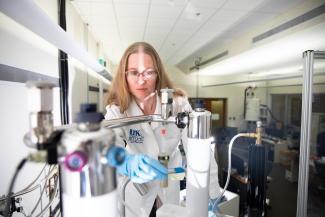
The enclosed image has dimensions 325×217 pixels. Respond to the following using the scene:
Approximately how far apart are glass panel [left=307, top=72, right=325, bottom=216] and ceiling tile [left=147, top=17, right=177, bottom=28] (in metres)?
1.99

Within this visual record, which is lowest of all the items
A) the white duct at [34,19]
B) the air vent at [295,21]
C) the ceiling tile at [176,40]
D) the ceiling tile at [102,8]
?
the white duct at [34,19]

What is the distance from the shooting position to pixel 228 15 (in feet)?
8.31

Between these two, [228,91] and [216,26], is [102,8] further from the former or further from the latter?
[228,91]

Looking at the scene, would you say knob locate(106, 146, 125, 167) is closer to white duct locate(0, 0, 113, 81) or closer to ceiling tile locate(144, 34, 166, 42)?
white duct locate(0, 0, 113, 81)

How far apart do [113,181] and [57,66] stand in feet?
4.80

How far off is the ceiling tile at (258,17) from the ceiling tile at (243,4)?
0.24 metres

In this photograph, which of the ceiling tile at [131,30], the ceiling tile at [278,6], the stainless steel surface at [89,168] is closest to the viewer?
the stainless steel surface at [89,168]

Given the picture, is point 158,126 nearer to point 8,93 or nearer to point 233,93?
point 8,93

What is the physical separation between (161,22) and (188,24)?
1.54 feet

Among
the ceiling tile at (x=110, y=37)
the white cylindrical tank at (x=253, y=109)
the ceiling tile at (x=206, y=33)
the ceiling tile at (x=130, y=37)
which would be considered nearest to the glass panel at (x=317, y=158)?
the ceiling tile at (x=206, y=33)

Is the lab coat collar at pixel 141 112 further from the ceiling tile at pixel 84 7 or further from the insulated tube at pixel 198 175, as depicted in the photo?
the ceiling tile at pixel 84 7

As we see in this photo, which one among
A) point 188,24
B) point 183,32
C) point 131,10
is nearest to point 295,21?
point 188,24

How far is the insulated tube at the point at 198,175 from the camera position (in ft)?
1.68

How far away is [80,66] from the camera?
5.77ft
